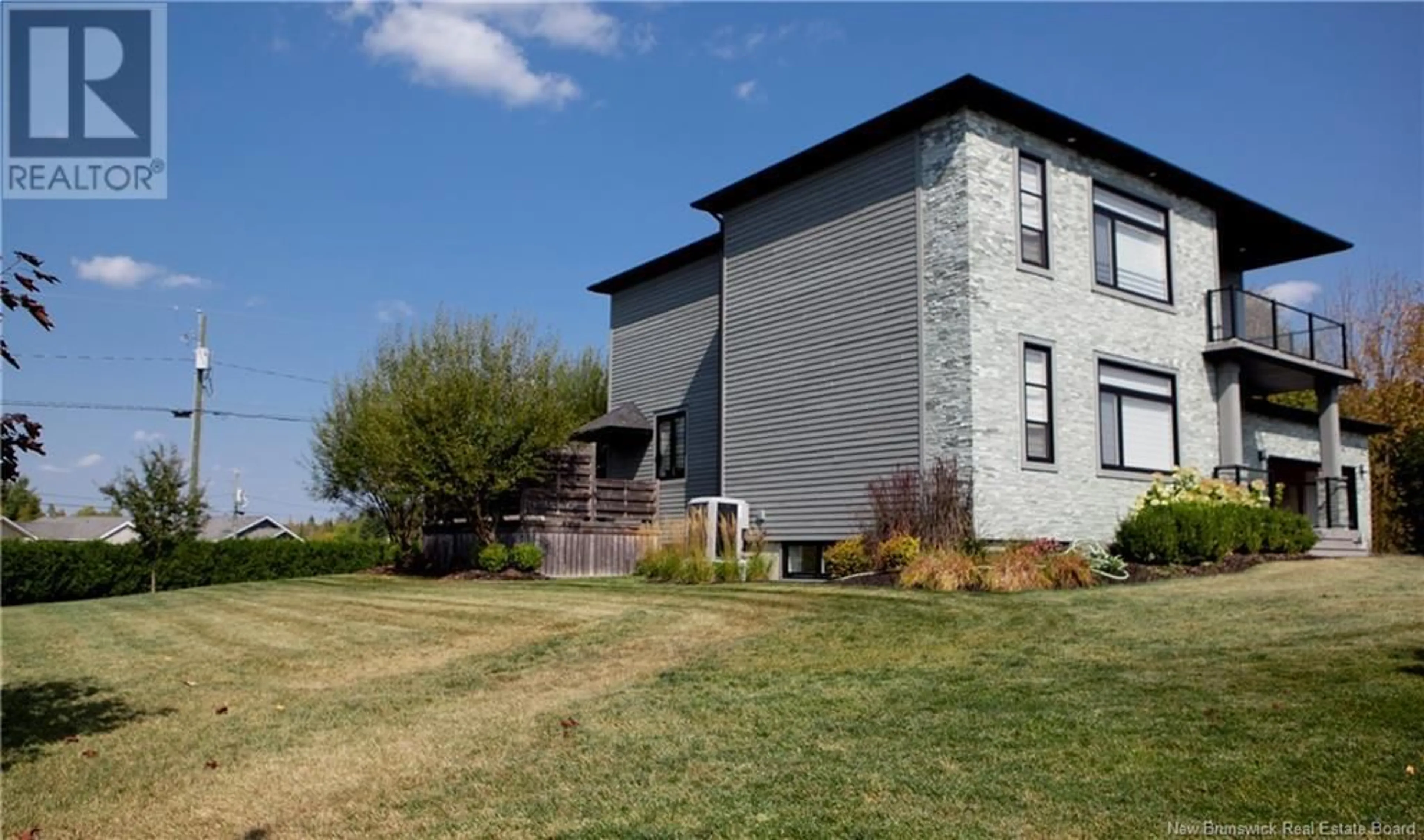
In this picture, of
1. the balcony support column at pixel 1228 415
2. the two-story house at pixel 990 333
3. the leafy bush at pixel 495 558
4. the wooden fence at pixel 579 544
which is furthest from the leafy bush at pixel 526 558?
the balcony support column at pixel 1228 415

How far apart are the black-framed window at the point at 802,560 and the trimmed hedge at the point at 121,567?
13814mm

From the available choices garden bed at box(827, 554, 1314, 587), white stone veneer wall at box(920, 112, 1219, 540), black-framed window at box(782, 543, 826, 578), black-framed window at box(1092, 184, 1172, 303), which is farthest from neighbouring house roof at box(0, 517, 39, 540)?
black-framed window at box(1092, 184, 1172, 303)

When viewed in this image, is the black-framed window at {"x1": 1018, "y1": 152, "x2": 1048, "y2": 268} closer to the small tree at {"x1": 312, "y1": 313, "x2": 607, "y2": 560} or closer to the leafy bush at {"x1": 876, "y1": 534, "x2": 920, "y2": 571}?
the leafy bush at {"x1": 876, "y1": 534, "x2": 920, "y2": 571}

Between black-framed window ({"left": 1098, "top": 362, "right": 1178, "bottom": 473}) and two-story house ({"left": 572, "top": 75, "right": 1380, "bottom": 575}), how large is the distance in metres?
0.05

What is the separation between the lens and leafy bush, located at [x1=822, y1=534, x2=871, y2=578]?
15727 millimetres

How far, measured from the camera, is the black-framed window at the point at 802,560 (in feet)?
61.1

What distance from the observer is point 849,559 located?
51.8 ft

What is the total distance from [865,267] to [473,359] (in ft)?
26.3

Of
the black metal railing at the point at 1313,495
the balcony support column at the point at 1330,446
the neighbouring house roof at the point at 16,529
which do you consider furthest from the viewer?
the neighbouring house roof at the point at 16,529

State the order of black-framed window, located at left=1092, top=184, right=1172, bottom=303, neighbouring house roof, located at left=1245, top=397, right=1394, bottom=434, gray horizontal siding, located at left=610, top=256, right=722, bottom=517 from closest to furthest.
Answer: black-framed window, located at left=1092, top=184, right=1172, bottom=303 → neighbouring house roof, located at left=1245, top=397, right=1394, bottom=434 → gray horizontal siding, located at left=610, top=256, right=722, bottom=517

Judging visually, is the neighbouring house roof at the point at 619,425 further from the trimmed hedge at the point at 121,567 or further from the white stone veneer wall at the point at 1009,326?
the white stone veneer wall at the point at 1009,326

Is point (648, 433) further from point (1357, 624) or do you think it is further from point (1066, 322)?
point (1357, 624)

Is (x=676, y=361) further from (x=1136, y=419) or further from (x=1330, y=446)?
(x=1330, y=446)

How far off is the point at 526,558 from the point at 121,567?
12858 mm
